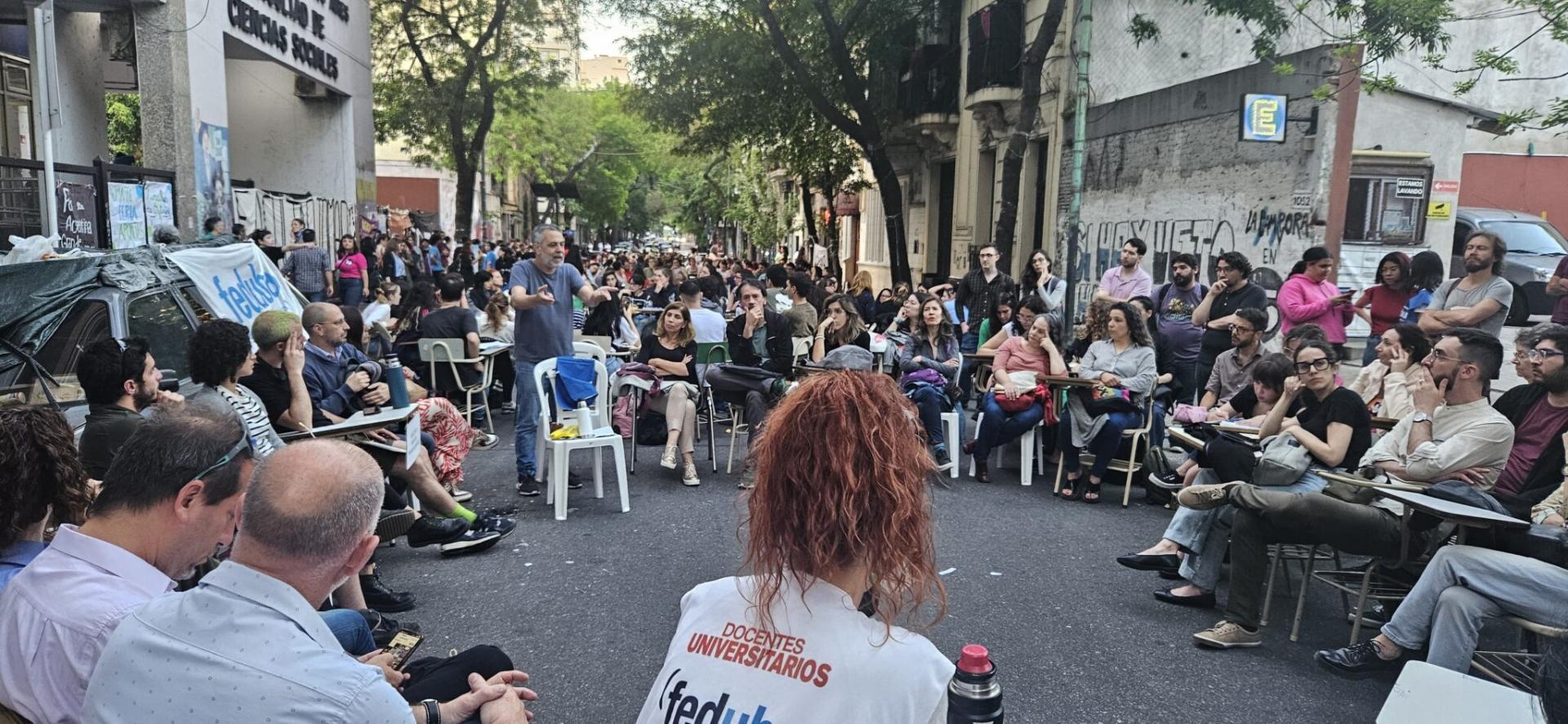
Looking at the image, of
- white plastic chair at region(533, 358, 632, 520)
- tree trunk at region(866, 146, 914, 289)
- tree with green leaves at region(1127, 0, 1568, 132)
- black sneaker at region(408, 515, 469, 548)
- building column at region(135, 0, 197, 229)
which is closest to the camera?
black sneaker at region(408, 515, 469, 548)

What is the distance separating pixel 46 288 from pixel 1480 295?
28.2ft

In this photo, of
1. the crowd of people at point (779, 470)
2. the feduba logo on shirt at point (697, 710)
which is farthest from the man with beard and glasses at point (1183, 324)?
the feduba logo on shirt at point (697, 710)

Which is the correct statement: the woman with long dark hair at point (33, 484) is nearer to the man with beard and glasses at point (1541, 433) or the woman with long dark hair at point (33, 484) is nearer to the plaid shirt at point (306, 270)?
the man with beard and glasses at point (1541, 433)

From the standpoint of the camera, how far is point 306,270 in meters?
13.0

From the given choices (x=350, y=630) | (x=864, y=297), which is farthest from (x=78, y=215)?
(x=864, y=297)

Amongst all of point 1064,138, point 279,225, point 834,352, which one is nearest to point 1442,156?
point 1064,138

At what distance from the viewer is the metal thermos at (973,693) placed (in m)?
2.44

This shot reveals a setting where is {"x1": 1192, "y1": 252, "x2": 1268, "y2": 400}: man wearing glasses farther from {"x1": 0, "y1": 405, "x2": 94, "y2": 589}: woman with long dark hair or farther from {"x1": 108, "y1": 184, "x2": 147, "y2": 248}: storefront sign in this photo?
{"x1": 108, "y1": 184, "x2": 147, "y2": 248}: storefront sign

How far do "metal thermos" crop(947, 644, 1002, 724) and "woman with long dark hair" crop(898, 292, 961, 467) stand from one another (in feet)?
16.5

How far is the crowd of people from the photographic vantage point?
1.80 metres

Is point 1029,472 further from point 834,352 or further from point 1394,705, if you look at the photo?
point 1394,705

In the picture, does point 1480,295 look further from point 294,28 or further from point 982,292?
point 294,28

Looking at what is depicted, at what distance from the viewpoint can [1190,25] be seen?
46.2ft

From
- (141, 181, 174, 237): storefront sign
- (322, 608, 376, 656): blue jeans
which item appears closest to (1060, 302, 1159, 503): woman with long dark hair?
(322, 608, 376, 656): blue jeans
